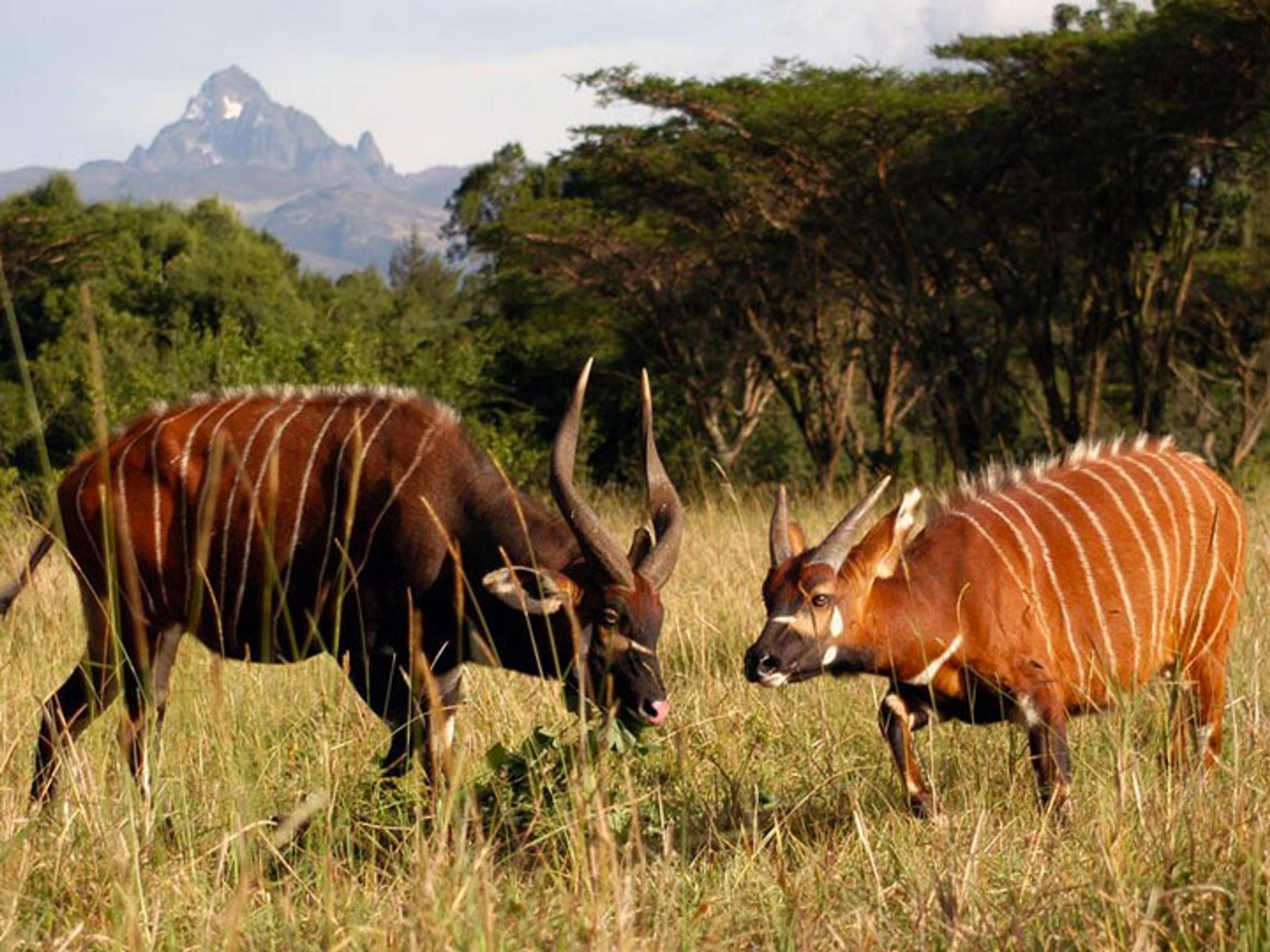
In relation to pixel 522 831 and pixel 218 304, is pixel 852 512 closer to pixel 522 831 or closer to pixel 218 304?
pixel 522 831

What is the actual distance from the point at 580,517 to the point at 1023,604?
1197 mm

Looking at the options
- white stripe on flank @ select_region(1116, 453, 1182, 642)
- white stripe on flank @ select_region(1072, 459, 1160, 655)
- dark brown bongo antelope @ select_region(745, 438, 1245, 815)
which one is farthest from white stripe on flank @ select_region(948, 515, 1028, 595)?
white stripe on flank @ select_region(1116, 453, 1182, 642)

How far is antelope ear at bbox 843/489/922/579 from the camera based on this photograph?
4.54 m

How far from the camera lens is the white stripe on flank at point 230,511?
5.23 meters

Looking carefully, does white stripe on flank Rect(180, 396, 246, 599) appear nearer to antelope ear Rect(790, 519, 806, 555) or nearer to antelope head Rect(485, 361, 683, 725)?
antelope head Rect(485, 361, 683, 725)

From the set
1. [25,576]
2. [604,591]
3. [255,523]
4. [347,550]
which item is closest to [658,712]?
[604,591]

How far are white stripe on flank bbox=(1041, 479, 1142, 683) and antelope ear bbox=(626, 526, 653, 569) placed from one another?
1197mm

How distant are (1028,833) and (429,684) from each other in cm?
157

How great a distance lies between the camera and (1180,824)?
3.30 m

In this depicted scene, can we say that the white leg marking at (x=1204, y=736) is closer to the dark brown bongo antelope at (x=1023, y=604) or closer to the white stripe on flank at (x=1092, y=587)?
the dark brown bongo antelope at (x=1023, y=604)

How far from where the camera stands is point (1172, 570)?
4867mm

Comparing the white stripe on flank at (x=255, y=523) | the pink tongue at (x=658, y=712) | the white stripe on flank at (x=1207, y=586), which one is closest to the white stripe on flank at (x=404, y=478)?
the white stripe on flank at (x=255, y=523)

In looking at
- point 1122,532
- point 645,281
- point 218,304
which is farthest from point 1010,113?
point 218,304

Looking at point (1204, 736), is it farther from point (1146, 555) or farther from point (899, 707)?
point (899, 707)
